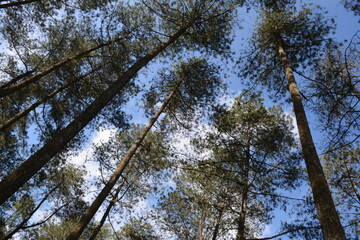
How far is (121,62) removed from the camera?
9.17 meters

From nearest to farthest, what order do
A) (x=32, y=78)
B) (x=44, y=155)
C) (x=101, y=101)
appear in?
1. (x=44, y=155)
2. (x=101, y=101)
3. (x=32, y=78)

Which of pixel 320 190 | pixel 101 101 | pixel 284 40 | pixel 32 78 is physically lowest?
pixel 320 190

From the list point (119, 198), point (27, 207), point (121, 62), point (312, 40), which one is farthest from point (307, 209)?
point (27, 207)

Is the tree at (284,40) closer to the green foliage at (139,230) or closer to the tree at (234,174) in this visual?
the tree at (234,174)

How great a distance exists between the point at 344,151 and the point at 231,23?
6151 mm

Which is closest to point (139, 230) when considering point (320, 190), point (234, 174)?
point (234, 174)

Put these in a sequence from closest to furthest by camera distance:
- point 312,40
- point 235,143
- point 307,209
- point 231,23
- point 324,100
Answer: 1. point 307,209
2. point 324,100
3. point 235,143
4. point 312,40
5. point 231,23

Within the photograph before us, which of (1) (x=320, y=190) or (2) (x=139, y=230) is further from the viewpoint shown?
(2) (x=139, y=230)

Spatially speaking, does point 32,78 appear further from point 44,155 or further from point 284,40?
point 284,40

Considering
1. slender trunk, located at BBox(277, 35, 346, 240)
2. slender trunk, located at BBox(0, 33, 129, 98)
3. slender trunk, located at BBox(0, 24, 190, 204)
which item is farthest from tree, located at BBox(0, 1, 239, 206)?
slender trunk, located at BBox(277, 35, 346, 240)

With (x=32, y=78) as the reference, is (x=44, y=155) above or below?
below

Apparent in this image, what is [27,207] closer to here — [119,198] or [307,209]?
[119,198]

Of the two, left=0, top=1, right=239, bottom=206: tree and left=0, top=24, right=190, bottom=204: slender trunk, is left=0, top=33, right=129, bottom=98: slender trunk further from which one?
left=0, top=24, right=190, bottom=204: slender trunk

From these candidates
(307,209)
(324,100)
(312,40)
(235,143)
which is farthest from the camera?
(312,40)
